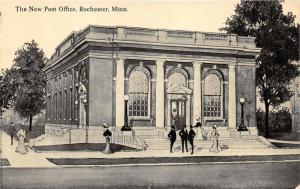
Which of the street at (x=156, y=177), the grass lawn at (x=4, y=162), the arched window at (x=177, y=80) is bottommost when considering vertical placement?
the street at (x=156, y=177)

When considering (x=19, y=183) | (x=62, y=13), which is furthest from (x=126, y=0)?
(x=19, y=183)

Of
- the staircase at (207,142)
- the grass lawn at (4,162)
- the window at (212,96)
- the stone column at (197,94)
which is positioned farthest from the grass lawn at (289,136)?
the grass lawn at (4,162)

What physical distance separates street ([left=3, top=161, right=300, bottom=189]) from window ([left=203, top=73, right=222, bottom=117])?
8.08 metres

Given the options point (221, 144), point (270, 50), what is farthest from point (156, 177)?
point (270, 50)

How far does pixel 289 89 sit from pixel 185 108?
5.11 meters

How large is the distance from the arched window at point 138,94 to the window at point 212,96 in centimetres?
292

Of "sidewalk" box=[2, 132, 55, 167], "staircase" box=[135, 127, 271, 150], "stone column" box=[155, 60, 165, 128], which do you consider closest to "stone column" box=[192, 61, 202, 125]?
"stone column" box=[155, 60, 165, 128]

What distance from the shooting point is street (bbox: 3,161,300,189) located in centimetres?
1252

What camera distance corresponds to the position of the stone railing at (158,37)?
69.9 feet

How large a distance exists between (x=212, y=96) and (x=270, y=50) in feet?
12.7

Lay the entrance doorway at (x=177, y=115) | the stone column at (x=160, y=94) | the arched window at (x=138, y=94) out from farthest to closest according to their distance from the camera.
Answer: the entrance doorway at (x=177, y=115)
the stone column at (x=160, y=94)
the arched window at (x=138, y=94)

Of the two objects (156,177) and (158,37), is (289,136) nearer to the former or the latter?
(158,37)

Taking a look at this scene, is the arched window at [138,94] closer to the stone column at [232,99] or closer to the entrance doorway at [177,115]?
the entrance doorway at [177,115]

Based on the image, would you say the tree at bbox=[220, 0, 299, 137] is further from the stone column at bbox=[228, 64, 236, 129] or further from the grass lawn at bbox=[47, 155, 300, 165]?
the grass lawn at bbox=[47, 155, 300, 165]
